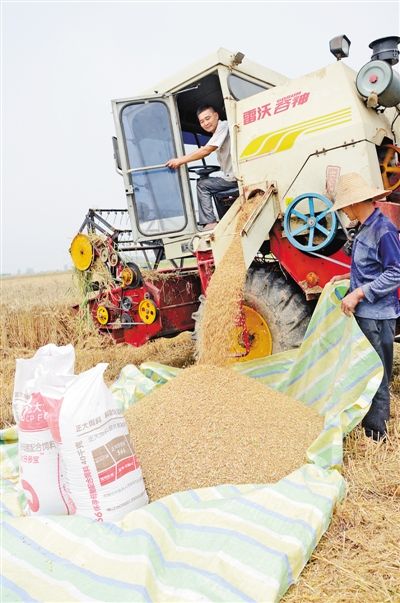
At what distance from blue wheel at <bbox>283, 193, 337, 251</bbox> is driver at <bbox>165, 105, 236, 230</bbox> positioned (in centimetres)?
93

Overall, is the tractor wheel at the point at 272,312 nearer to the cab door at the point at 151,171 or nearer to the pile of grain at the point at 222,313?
the pile of grain at the point at 222,313

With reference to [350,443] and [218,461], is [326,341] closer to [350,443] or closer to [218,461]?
[350,443]

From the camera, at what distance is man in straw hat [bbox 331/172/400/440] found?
289 cm

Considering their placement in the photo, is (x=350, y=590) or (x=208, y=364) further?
(x=208, y=364)

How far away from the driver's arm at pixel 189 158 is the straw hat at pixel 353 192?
1.97 m

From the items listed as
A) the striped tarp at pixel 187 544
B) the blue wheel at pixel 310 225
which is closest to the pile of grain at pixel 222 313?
the blue wheel at pixel 310 225

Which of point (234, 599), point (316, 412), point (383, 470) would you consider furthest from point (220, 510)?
point (316, 412)

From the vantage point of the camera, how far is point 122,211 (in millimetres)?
6219

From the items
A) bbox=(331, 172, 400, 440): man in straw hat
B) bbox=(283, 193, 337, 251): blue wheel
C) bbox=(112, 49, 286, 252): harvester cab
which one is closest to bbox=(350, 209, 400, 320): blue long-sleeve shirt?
bbox=(331, 172, 400, 440): man in straw hat

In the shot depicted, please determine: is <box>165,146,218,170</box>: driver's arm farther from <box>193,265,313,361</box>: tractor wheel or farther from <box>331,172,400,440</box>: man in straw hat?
<box>331,172,400,440</box>: man in straw hat

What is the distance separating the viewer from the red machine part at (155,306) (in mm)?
5156

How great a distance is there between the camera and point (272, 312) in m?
4.27

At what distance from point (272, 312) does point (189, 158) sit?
72.0 inches

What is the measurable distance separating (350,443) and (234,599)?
1.52 metres
